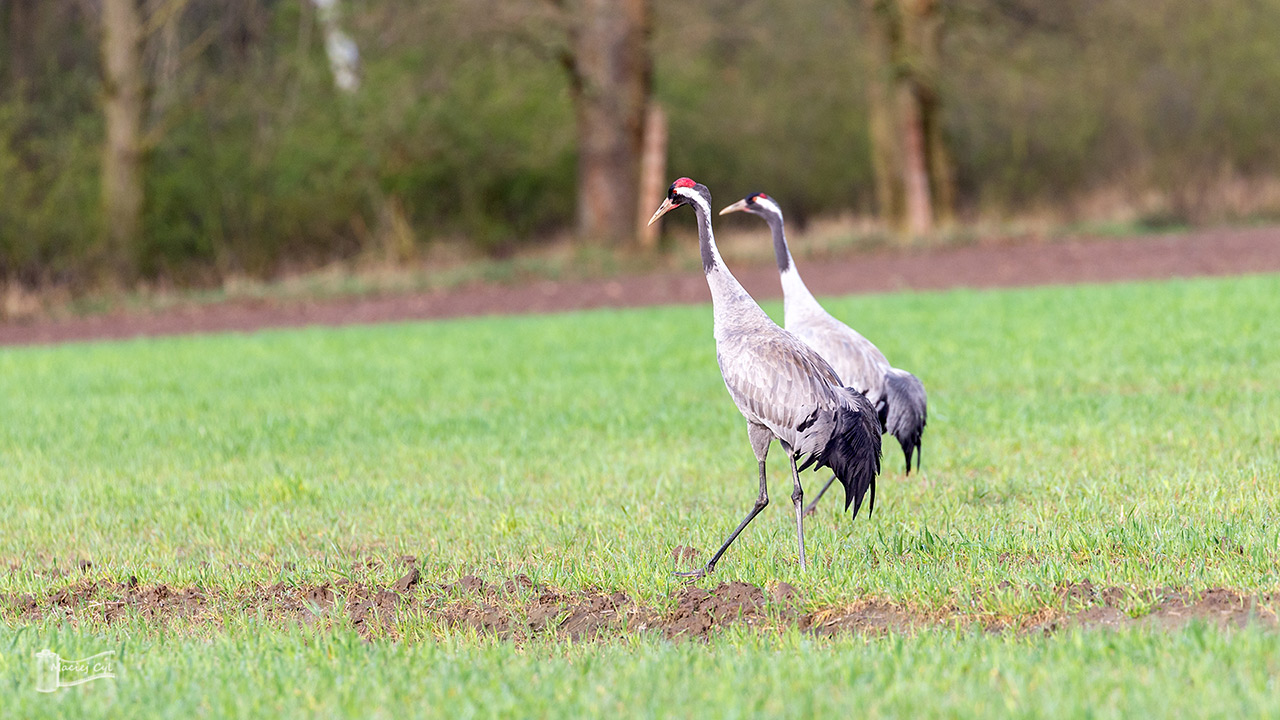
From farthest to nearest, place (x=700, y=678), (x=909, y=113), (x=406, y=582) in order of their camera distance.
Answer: (x=909, y=113), (x=406, y=582), (x=700, y=678)

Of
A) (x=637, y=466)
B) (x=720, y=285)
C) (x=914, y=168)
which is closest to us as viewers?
(x=720, y=285)

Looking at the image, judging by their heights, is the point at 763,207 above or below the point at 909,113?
below

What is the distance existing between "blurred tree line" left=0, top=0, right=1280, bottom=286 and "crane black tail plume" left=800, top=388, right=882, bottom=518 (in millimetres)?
18238

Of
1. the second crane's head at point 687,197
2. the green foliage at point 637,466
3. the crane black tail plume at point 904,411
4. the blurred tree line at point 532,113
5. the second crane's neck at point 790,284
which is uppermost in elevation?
the blurred tree line at point 532,113

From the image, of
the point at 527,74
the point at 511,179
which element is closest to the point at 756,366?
the point at 527,74

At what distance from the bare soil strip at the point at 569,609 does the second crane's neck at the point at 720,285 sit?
1340 millimetres

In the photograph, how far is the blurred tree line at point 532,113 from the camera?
75.7ft

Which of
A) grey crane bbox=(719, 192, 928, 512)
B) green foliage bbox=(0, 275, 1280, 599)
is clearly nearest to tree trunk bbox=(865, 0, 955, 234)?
green foliage bbox=(0, 275, 1280, 599)

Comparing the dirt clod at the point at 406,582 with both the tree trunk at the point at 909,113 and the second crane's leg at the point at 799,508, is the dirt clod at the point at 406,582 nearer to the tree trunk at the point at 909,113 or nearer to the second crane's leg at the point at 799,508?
the second crane's leg at the point at 799,508

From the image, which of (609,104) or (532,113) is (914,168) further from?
(532,113)

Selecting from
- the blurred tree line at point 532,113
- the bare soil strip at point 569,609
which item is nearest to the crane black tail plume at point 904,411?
the bare soil strip at point 569,609

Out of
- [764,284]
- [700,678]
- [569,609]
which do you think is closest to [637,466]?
[569,609]

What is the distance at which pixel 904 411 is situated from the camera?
6.48 meters

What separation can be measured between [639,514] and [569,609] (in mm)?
1566
